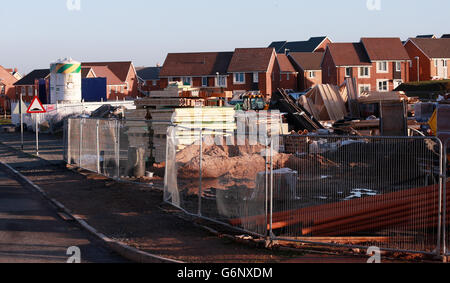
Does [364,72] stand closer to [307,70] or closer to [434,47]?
[307,70]

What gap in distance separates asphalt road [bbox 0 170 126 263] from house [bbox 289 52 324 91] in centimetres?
7358

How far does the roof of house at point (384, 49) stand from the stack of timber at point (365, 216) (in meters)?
72.1

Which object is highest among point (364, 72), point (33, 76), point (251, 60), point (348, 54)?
point (348, 54)

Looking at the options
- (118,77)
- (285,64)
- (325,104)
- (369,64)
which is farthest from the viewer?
(118,77)

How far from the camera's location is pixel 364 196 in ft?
34.8

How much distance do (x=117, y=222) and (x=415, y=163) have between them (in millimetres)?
6388

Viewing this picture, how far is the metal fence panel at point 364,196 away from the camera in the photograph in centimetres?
996

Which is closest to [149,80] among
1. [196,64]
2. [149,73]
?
[149,73]

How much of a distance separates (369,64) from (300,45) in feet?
98.5

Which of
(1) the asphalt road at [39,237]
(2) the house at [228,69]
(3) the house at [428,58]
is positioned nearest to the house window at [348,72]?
(2) the house at [228,69]

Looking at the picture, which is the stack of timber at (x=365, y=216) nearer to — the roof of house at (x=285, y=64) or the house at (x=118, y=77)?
the roof of house at (x=285, y=64)

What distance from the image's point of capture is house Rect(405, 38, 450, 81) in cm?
8519

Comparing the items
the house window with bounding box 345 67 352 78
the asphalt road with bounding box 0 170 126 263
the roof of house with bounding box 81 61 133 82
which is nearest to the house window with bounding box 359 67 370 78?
the house window with bounding box 345 67 352 78
